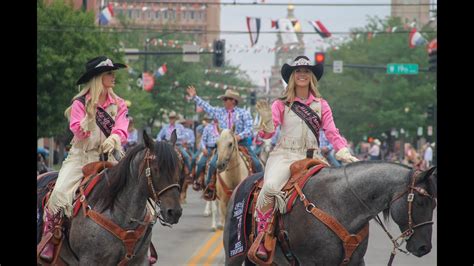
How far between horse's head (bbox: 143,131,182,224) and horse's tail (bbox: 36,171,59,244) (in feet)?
5.18

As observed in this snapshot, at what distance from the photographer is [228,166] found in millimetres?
19266

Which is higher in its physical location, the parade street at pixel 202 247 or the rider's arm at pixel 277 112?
the rider's arm at pixel 277 112

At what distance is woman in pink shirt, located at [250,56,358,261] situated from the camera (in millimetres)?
10219

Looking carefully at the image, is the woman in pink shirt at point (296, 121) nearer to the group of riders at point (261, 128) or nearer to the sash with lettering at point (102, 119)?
the group of riders at point (261, 128)

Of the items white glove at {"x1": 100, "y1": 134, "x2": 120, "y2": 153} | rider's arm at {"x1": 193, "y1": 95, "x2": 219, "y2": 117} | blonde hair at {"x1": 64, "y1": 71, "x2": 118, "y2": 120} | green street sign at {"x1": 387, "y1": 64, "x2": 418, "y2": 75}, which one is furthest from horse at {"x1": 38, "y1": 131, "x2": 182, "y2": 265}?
green street sign at {"x1": 387, "y1": 64, "x2": 418, "y2": 75}

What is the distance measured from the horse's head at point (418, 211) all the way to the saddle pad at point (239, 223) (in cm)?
203

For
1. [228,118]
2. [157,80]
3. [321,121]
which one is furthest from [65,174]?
[157,80]

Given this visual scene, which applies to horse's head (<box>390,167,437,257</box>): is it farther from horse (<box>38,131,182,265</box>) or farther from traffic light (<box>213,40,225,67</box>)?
traffic light (<box>213,40,225,67</box>)

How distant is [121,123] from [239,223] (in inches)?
60.2

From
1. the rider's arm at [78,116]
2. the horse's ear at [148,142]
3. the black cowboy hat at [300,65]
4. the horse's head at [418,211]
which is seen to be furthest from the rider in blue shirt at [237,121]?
the horse's head at [418,211]

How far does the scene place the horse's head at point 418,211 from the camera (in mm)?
8852
